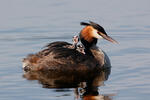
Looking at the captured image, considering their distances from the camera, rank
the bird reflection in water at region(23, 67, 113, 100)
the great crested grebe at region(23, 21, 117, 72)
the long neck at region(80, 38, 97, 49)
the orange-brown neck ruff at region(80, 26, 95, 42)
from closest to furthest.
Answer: the bird reflection in water at region(23, 67, 113, 100), the great crested grebe at region(23, 21, 117, 72), the orange-brown neck ruff at region(80, 26, 95, 42), the long neck at region(80, 38, 97, 49)

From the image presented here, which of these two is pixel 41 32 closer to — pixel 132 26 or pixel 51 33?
pixel 51 33

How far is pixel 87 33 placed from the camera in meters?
13.4

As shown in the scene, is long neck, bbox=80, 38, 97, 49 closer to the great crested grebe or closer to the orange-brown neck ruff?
the orange-brown neck ruff

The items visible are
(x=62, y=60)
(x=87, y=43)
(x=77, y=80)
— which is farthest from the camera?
(x=87, y=43)

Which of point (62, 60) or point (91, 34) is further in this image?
point (91, 34)

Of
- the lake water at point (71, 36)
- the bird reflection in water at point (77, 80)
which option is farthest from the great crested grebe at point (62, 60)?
the lake water at point (71, 36)

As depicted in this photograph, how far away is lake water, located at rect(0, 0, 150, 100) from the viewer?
10.8m

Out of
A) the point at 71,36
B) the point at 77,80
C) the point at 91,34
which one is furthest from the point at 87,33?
the point at 71,36

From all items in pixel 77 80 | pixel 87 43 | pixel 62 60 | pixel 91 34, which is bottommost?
pixel 77 80

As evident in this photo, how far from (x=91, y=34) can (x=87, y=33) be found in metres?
0.10

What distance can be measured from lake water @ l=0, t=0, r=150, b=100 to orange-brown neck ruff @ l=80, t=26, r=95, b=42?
687 mm

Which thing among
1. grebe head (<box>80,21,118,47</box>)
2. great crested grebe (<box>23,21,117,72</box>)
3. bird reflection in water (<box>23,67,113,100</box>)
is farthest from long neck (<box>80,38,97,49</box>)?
bird reflection in water (<box>23,67,113,100</box>)

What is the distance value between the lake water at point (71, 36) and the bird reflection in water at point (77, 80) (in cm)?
13

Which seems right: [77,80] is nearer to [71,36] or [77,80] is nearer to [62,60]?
[62,60]
